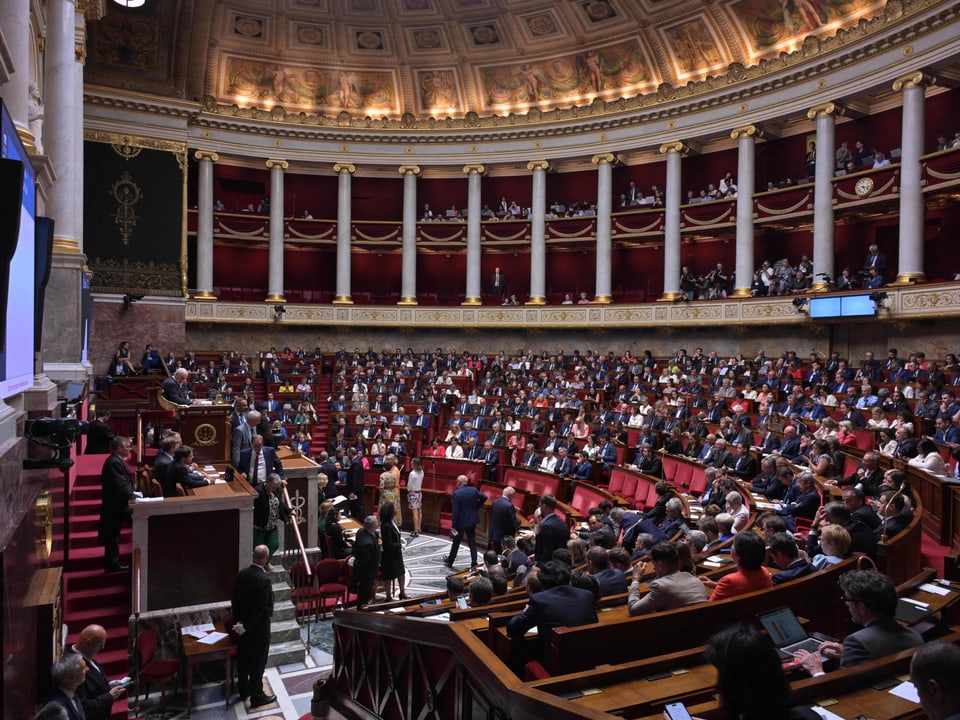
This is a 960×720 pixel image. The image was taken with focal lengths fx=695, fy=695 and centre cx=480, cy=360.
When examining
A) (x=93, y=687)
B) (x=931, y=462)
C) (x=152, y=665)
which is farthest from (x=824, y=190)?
(x=93, y=687)

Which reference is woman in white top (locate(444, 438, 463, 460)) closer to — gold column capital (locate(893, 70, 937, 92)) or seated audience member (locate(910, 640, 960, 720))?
seated audience member (locate(910, 640, 960, 720))

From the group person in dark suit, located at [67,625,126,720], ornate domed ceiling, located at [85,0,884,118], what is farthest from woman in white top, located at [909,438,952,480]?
ornate domed ceiling, located at [85,0,884,118]

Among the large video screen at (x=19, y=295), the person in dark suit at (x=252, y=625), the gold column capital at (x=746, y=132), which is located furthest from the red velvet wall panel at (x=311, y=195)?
the large video screen at (x=19, y=295)

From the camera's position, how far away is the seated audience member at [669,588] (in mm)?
4617

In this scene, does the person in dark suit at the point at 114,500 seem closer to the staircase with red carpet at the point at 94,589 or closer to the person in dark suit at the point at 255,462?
the staircase with red carpet at the point at 94,589

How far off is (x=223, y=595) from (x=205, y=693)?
1.32m

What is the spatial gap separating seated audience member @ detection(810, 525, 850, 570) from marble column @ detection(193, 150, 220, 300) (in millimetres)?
26567

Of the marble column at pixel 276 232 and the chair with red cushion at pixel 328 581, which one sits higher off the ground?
the marble column at pixel 276 232

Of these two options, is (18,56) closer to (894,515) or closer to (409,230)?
(894,515)

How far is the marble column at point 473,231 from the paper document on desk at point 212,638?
21833mm

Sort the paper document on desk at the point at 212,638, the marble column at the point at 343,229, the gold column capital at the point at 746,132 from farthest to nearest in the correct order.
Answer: the marble column at the point at 343,229, the gold column capital at the point at 746,132, the paper document on desk at the point at 212,638

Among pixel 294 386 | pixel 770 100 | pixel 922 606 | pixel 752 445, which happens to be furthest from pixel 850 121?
pixel 922 606

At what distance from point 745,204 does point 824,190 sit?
2.71 m

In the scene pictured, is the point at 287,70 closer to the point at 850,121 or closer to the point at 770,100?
the point at 770,100
